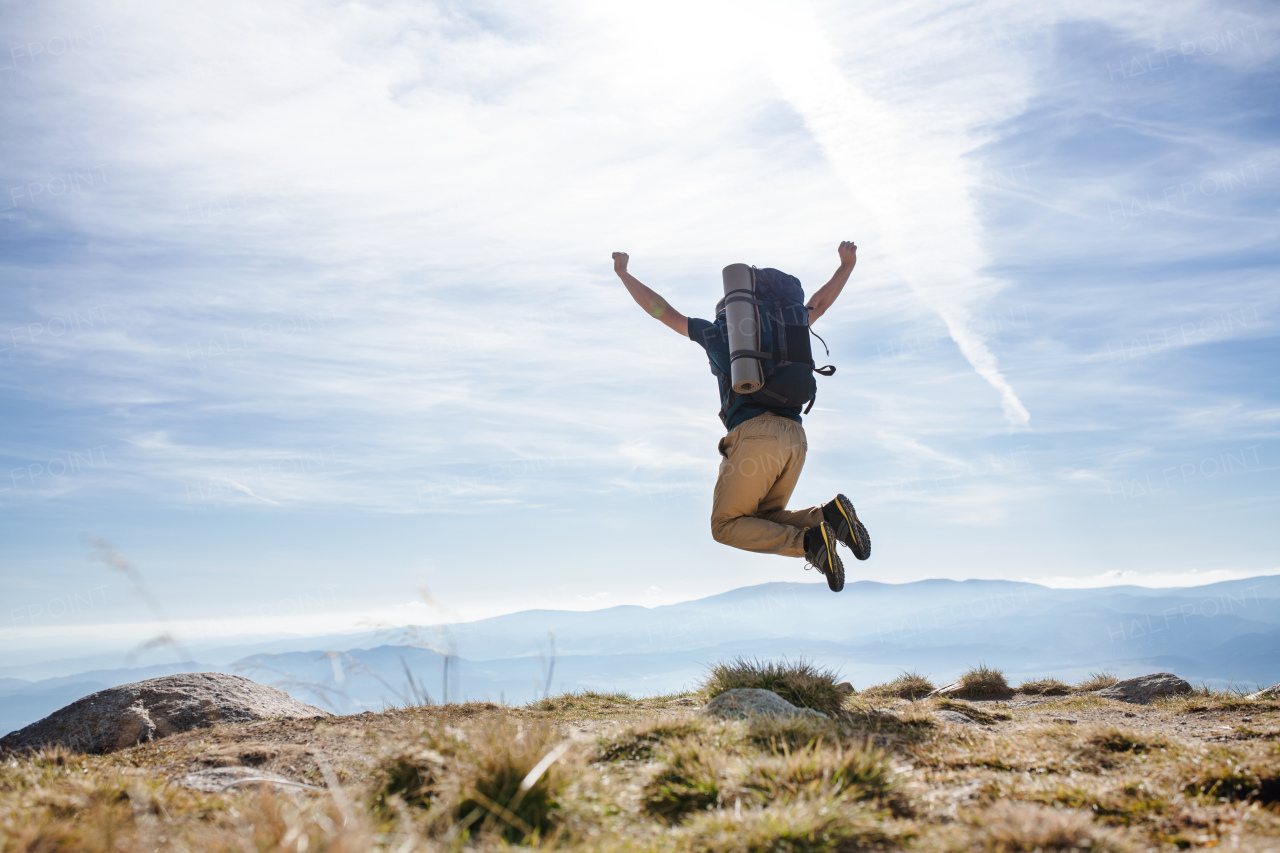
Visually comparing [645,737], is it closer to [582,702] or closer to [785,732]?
[785,732]

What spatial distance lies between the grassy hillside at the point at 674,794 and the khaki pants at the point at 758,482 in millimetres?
2294

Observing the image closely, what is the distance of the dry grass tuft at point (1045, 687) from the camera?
1127 cm

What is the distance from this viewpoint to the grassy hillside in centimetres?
266

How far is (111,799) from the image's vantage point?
3.39m

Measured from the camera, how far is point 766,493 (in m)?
7.22

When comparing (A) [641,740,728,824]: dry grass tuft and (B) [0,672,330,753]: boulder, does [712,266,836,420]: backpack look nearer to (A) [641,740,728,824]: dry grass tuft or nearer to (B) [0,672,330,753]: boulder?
(A) [641,740,728,824]: dry grass tuft

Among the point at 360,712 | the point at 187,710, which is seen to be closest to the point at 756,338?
the point at 360,712

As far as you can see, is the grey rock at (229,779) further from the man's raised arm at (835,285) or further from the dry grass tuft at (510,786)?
the man's raised arm at (835,285)

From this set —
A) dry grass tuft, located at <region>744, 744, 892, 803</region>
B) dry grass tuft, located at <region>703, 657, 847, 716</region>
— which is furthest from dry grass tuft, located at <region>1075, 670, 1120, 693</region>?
dry grass tuft, located at <region>744, 744, 892, 803</region>

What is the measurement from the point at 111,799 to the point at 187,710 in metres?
3.93

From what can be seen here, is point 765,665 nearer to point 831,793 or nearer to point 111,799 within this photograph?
point 831,793

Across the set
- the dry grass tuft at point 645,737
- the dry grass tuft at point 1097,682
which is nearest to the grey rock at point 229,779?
the dry grass tuft at point 645,737

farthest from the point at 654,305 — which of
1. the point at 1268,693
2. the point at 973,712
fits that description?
the point at 1268,693

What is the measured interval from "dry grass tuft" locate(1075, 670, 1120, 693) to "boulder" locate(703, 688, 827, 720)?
340 inches
